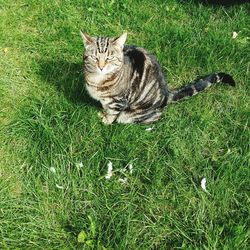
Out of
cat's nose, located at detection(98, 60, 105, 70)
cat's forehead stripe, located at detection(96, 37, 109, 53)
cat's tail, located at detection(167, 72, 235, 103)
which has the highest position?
cat's forehead stripe, located at detection(96, 37, 109, 53)

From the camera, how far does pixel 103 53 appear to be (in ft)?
8.63

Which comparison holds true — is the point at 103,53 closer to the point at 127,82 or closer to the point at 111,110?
the point at 127,82

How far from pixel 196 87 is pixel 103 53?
2.75 feet

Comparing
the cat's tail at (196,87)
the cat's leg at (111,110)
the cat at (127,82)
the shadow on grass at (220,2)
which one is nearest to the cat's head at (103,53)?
the cat at (127,82)

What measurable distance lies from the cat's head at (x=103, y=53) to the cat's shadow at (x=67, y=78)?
0.44m

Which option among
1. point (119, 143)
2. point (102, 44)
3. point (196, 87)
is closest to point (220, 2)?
point (196, 87)

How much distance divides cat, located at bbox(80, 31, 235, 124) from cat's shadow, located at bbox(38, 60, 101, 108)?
216 millimetres

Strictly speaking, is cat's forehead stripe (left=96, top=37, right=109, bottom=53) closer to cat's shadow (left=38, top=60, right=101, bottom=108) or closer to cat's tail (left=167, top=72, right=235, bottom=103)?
cat's shadow (left=38, top=60, right=101, bottom=108)

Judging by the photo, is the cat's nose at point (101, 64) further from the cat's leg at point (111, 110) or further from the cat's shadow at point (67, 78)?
the cat's shadow at point (67, 78)

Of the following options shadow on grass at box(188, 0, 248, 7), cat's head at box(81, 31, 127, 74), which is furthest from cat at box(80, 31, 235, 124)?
shadow on grass at box(188, 0, 248, 7)

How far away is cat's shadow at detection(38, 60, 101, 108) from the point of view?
3107 mm

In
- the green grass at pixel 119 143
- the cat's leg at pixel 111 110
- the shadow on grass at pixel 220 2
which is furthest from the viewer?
the shadow on grass at pixel 220 2

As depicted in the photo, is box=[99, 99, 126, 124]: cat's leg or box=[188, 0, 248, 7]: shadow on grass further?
box=[188, 0, 248, 7]: shadow on grass

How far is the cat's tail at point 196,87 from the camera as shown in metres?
3.03
